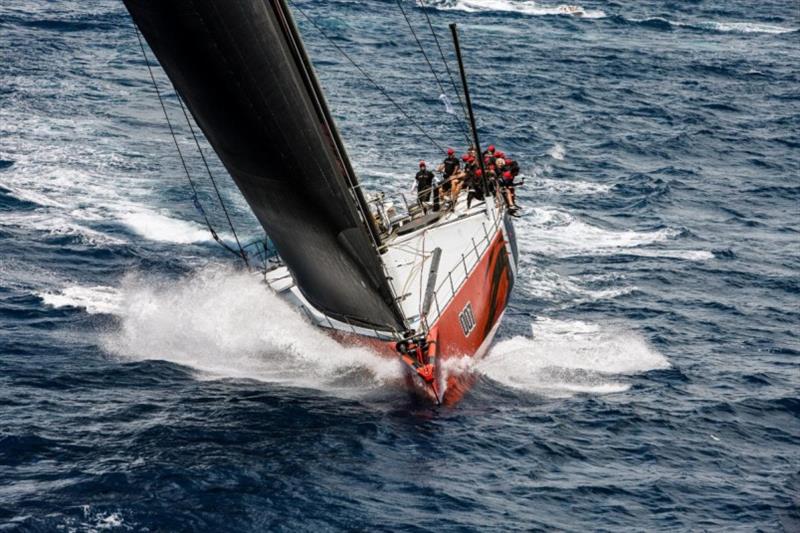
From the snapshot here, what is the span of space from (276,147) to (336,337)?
15.7 ft

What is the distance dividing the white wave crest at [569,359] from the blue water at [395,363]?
82 mm

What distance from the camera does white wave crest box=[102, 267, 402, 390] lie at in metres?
23.6

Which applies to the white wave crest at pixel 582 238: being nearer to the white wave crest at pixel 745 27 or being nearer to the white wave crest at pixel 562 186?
the white wave crest at pixel 562 186

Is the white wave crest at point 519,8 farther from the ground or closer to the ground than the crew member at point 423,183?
farther from the ground

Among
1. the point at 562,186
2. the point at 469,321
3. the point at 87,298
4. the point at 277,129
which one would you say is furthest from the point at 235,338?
the point at 562,186

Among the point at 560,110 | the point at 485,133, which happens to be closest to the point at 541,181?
the point at 485,133

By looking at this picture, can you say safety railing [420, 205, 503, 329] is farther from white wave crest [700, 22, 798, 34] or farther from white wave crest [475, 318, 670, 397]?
white wave crest [700, 22, 798, 34]

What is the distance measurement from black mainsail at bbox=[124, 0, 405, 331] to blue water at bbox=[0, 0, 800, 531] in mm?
2046

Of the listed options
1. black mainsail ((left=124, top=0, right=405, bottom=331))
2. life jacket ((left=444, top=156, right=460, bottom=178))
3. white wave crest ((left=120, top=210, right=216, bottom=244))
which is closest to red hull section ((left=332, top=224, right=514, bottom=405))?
black mainsail ((left=124, top=0, right=405, bottom=331))

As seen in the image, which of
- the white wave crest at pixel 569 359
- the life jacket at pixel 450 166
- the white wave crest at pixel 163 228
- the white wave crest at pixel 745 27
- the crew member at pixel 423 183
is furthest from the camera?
the white wave crest at pixel 745 27

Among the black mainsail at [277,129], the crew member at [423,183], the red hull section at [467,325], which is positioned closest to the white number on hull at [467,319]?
the red hull section at [467,325]

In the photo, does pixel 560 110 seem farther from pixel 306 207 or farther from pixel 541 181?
pixel 306 207

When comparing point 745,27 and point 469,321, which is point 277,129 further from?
point 745,27

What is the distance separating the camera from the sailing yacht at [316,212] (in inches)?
790
